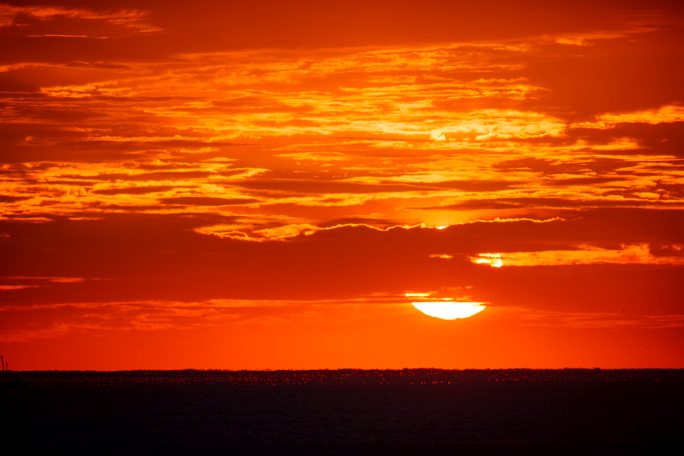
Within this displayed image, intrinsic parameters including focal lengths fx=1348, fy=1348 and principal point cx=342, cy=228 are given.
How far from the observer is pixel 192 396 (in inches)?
6033

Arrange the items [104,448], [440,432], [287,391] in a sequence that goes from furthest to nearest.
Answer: [287,391] < [440,432] < [104,448]

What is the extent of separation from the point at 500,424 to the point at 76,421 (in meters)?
32.9

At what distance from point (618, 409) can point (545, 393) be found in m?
34.6

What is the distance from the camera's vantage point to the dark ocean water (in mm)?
83938

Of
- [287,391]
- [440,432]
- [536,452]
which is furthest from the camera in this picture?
[287,391]

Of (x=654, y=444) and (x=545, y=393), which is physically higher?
(x=545, y=393)

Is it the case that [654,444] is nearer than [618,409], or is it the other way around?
[654,444]

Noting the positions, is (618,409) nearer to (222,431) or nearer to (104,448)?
(222,431)

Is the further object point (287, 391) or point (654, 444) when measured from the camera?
point (287, 391)

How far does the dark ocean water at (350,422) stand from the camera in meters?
83.9

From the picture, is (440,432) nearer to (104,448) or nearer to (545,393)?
(104,448)

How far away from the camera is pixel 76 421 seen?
4144 inches

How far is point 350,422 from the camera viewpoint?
106m

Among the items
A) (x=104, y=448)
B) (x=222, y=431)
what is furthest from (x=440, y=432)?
(x=104, y=448)
